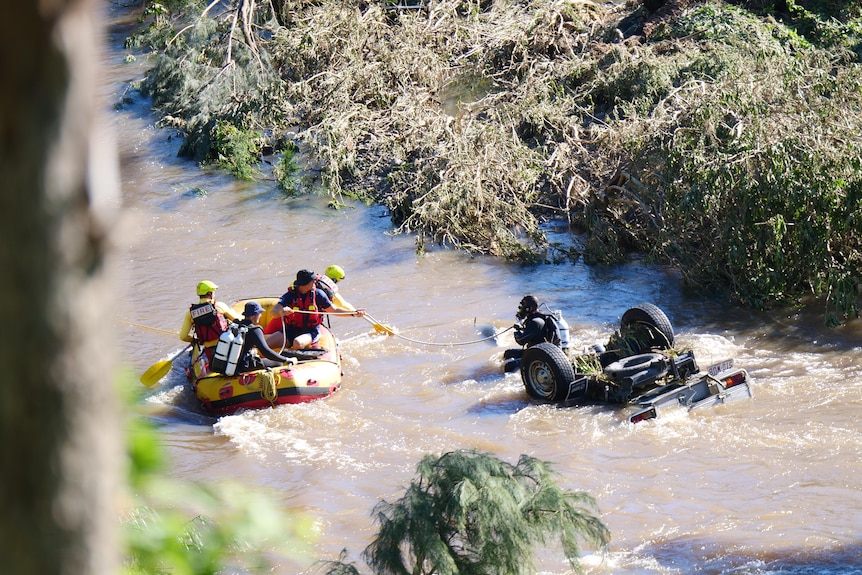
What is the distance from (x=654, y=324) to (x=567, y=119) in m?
7.46

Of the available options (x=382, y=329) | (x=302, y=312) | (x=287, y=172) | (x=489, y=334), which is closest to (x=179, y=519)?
(x=302, y=312)

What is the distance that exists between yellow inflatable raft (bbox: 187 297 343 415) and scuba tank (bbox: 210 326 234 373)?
0.11 m

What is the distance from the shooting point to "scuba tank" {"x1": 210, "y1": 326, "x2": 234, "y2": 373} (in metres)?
11.0

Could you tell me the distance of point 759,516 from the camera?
8.23 meters

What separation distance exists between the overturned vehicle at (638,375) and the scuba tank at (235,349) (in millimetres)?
3039

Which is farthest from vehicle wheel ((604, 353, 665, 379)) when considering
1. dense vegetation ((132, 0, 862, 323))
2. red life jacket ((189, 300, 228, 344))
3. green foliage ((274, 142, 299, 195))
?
green foliage ((274, 142, 299, 195))

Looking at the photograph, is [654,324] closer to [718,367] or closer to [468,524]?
[718,367]

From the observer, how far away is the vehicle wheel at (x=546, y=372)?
10398 mm

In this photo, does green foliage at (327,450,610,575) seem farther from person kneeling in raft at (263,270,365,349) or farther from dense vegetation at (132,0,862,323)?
dense vegetation at (132,0,862,323)

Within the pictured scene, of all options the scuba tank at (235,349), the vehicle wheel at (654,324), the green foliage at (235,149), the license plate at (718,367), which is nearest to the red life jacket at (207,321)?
the scuba tank at (235,349)

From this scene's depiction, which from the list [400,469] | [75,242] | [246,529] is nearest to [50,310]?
[75,242]

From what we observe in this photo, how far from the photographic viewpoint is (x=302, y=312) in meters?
12.0

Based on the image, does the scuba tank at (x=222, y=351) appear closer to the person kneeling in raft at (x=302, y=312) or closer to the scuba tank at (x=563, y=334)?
the person kneeling in raft at (x=302, y=312)

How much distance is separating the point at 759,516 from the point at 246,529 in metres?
7.18
